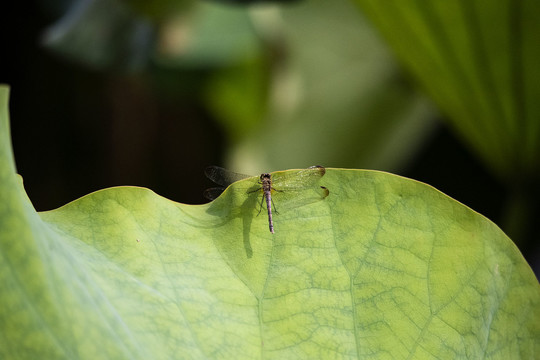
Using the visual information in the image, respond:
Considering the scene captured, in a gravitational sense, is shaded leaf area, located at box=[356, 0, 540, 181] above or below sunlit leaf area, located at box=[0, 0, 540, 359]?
above

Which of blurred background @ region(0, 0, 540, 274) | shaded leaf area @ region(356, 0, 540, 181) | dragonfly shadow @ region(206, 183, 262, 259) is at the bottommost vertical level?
blurred background @ region(0, 0, 540, 274)

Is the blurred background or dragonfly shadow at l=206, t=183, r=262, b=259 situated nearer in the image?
dragonfly shadow at l=206, t=183, r=262, b=259

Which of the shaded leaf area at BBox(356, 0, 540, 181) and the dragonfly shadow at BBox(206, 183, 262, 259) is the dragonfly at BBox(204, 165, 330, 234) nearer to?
the dragonfly shadow at BBox(206, 183, 262, 259)

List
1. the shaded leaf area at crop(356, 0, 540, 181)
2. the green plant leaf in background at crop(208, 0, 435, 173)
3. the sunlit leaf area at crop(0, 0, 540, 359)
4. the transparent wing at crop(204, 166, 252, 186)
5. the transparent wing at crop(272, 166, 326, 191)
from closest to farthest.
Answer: the sunlit leaf area at crop(0, 0, 540, 359) < the transparent wing at crop(272, 166, 326, 191) < the shaded leaf area at crop(356, 0, 540, 181) < the transparent wing at crop(204, 166, 252, 186) < the green plant leaf in background at crop(208, 0, 435, 173)

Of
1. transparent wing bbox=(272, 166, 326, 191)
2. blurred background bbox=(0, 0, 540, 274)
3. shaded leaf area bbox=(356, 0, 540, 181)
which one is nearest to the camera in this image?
transparent wing bbox=(272, 166, 326, 191)

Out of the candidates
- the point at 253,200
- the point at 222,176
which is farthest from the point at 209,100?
the point at 253,200

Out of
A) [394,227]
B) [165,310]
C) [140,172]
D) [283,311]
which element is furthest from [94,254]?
[140,172]

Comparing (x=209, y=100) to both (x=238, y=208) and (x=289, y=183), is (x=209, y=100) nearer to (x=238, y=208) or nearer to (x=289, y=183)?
(x=289, y=183)

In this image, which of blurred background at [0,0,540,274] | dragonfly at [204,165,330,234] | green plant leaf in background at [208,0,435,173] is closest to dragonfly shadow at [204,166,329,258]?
dragonfly at [204,165,330,234]
